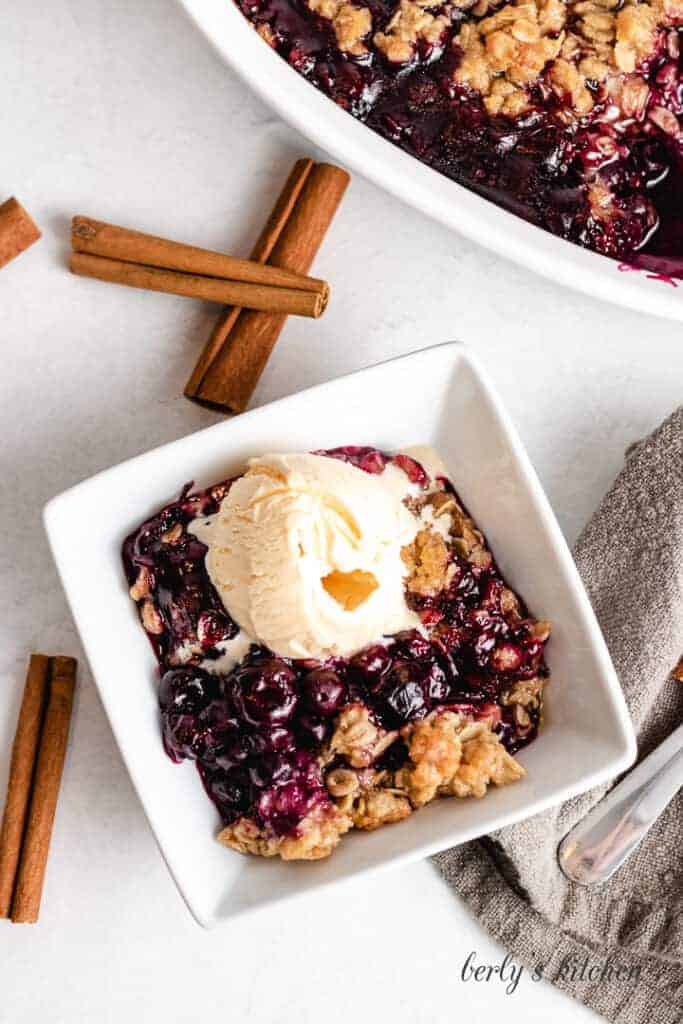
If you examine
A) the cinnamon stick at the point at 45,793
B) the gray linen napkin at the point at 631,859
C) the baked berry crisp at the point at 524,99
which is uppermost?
the baked berry crisp at the point at 524,99

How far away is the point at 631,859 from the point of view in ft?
5.53

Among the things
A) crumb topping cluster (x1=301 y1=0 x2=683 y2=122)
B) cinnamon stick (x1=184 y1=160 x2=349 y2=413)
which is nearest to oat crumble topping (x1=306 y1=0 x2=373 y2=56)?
crumb topping cluster (x1=301 y1=0 x2=683 y2=122)

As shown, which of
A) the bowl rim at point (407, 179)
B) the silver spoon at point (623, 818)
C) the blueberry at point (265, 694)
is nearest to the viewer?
the blueberry at point (265, 694)

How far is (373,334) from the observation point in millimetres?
1741

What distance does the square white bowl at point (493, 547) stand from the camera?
1.43 metres

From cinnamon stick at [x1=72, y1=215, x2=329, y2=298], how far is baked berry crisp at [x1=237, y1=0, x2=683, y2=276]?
23 centimetres

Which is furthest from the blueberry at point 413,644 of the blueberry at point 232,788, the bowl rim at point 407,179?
the bowl rim at point 407,179

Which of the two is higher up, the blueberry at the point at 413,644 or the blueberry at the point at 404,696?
Answer: the blueberry at the point at 413,644

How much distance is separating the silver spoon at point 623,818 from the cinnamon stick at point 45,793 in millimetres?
678

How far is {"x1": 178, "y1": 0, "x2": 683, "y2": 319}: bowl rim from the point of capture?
151cm

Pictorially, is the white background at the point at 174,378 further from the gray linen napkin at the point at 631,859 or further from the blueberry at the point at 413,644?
the blueberry at the point at 413,644

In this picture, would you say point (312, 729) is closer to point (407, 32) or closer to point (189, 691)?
point (189, 691)

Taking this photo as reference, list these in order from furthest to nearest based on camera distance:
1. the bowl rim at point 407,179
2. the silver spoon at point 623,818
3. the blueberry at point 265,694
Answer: the silver spoon at point 623,818 → the bowl rim at point 407,179 → the blueberry at point 265,694

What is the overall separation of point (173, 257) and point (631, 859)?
3.36 feet
